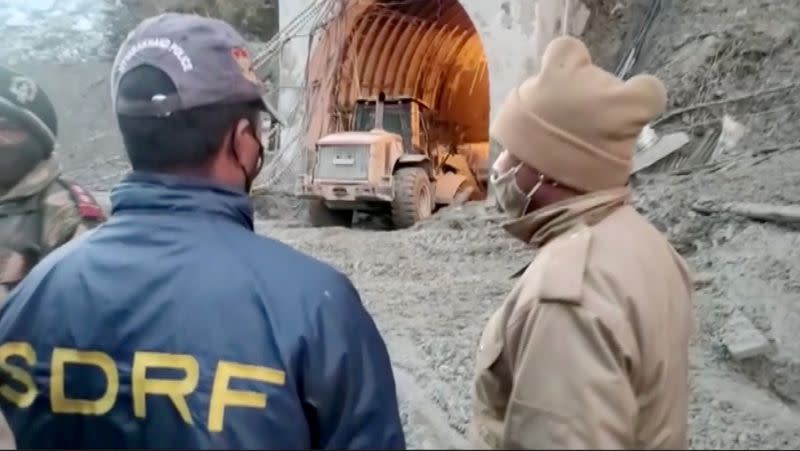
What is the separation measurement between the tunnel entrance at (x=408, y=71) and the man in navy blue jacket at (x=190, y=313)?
1264 cm

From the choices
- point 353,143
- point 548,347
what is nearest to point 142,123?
point 548,347

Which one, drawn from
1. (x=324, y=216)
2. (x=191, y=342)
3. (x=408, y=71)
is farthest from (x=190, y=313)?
(x=408, y=71)

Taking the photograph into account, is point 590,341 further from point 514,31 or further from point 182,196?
point 514,31

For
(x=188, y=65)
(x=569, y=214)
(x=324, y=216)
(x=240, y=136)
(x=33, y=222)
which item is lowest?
(x=324, y=216)

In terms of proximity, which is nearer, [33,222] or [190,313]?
[190,313]

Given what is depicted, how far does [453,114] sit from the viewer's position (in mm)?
18500

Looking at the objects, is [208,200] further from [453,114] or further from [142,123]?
[453,114]

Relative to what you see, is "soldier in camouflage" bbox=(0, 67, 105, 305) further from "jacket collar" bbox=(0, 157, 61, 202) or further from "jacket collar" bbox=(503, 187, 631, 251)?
"jacket collar" bbox=(503, 187, 631, 251)

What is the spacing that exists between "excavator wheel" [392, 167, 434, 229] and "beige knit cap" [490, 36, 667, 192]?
10964 mm

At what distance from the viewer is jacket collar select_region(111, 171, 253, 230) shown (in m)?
1.86

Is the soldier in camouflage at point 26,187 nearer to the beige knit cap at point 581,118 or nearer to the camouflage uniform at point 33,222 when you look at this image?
the camouflage uniform at point 33,222

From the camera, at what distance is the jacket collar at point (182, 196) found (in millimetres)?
1859

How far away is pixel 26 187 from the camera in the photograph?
2.89 m

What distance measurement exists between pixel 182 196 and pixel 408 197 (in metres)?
11.1
